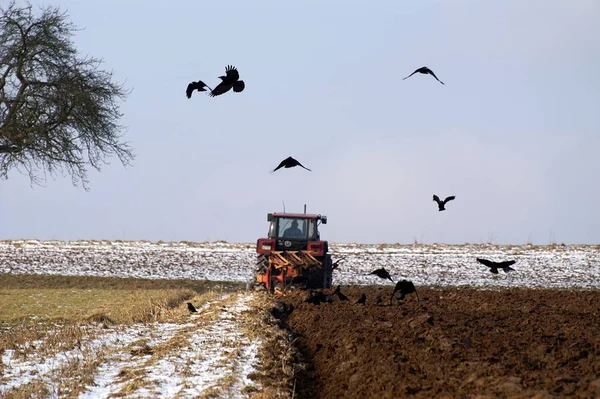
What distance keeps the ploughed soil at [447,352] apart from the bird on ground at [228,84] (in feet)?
11.6

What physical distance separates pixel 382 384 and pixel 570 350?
2358 mm

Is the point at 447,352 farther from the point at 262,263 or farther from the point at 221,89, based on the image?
the point at 262,263

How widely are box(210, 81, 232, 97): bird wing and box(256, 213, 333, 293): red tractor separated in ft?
32.7

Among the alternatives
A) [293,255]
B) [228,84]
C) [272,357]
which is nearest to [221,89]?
[228,84]

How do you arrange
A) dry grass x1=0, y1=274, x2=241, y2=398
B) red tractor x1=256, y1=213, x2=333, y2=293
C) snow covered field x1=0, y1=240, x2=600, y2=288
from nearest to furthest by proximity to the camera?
dry grass x1=0, y1=274, x2=241, y2=398
red tractor x1=256, y1=213, x2=333, y2=293
snow covered field x1=0, y1=240, x2=600, y2=288

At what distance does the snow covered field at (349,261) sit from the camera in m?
30.9

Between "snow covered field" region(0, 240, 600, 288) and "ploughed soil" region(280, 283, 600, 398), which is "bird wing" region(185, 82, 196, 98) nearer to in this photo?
"ploughed soil" region(280, 283, 600, 398)

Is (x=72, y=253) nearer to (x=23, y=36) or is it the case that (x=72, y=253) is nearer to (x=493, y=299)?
(x=23, y=36)

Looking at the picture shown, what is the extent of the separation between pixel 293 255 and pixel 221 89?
412 inches

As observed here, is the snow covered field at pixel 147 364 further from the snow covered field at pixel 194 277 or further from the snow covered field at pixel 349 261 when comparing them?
the snow covered field at pixel 349 261

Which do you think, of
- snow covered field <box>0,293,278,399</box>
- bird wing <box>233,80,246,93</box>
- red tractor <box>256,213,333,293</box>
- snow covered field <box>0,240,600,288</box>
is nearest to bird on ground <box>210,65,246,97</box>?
bird wing <box>233,80,246,93</box>

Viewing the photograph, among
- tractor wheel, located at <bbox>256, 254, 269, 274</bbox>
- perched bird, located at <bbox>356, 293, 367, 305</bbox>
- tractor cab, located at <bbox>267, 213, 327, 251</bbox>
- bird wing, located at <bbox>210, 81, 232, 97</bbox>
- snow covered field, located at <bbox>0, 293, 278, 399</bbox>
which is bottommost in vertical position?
snow covered field, located at <bbox>0, 293, 278, 399</bbox>

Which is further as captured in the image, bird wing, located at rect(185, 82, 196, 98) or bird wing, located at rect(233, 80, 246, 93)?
bird wing, located at rect(185, 82, 196, 98)

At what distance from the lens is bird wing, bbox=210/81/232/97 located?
1050cm
